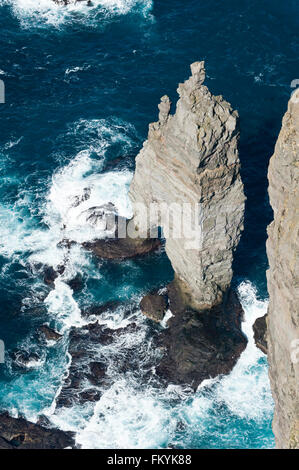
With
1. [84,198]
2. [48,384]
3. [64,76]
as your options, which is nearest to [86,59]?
[64,76]

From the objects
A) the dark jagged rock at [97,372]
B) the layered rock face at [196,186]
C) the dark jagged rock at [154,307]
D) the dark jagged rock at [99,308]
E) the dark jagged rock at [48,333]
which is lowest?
the dark jagged rock at [97,372]

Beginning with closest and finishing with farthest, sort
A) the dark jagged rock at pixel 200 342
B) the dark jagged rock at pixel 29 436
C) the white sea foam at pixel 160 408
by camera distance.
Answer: the dark jagged rock at pixel 29 436 < the white sea foam at pixel 160 408 < the dark jagged rock at pixel 200 342

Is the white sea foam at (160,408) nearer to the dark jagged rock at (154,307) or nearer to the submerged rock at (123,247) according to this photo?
the dark jagged rock at (154,307)

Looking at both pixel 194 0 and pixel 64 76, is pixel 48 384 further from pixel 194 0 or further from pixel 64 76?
pixel 194 0

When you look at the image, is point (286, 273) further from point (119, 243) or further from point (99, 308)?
point (119, 243)

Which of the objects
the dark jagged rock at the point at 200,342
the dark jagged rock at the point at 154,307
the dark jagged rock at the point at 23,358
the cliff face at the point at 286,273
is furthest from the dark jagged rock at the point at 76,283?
the cliff face at the point at 286,273

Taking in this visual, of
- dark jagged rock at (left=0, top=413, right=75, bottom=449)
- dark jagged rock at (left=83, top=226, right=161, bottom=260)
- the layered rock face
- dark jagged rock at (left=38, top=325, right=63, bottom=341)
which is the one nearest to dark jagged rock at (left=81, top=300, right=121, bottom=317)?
dark jagged rock at (left=38, top=325, right=63, bottom=341)

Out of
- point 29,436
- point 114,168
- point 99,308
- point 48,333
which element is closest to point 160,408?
Result: point 29,436
